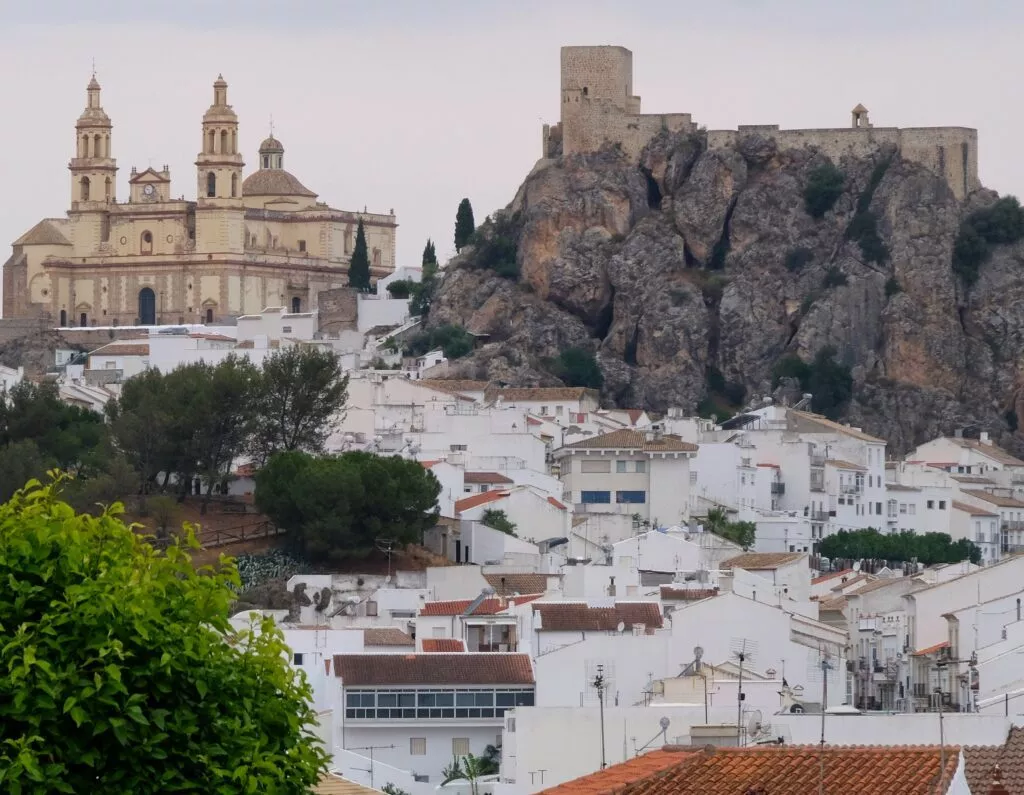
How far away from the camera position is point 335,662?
172 ft

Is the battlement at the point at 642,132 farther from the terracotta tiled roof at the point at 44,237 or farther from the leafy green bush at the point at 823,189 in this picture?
the terracotta tiled roof at the point at 44,237

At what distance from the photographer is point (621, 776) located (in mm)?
25047

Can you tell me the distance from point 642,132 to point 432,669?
7895cm

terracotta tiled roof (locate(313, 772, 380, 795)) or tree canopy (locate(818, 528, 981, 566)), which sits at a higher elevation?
tree canopy (locate(818, 528, 981, 566))

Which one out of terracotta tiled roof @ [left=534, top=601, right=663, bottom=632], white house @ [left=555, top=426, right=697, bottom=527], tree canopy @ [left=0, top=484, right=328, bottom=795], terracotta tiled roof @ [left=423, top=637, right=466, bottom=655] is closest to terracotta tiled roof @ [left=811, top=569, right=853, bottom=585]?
white house @ [left=555, top=426, right=697, bottom=527]

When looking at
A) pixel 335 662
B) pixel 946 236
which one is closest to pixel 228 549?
pixel 335 662

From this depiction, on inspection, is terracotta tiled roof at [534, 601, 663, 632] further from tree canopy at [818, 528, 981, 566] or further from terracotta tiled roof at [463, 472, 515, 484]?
tree canopy at [818, 528, 981, 566]

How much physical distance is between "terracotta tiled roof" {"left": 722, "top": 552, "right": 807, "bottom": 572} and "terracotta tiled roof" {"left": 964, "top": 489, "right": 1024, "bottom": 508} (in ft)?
97.7

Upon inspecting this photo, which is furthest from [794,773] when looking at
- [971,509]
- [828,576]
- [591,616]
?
[971,509]

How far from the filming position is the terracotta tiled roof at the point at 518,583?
71688 millimetres

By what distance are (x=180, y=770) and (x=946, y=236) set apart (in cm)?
10916

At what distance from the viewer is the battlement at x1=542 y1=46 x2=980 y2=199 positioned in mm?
128875

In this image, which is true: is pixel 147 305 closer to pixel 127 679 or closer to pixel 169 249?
pixel 169 249

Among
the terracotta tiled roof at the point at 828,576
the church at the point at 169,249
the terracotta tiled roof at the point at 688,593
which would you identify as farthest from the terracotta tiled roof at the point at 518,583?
the church at the point at 169,249
